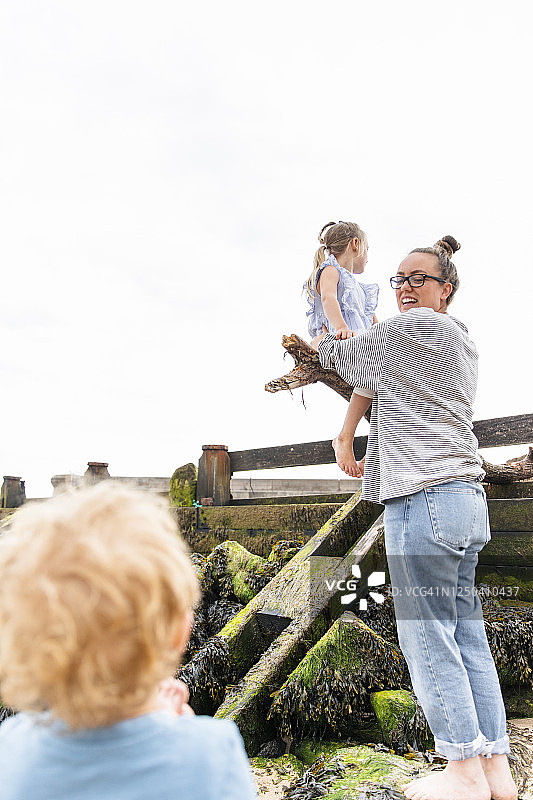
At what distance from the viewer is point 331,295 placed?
3.53m

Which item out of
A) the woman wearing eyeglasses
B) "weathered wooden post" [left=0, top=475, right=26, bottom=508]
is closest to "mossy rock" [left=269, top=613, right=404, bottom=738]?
the woman wearing eyeglasses

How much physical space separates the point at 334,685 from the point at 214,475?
4359mm

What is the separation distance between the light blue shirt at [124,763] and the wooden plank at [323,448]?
405cm

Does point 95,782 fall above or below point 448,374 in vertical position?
below

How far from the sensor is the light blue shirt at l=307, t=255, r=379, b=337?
365cm

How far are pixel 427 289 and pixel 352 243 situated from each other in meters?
1.11

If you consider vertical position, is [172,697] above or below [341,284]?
below

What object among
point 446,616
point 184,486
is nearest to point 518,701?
point 446,616

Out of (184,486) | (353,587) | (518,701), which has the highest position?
(184,486)

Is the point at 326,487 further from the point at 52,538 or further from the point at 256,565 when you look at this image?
the point at 52,538

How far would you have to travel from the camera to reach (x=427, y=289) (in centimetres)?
279

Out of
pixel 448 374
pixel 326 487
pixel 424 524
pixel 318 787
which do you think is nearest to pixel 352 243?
pixel 448 374

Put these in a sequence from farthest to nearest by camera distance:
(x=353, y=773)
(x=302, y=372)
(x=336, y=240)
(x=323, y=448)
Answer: (x=323, y=448) < (x=336, y=240) < (x=302, y=372) < (x=353, y=773)

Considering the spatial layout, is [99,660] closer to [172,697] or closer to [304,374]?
[172,697]
